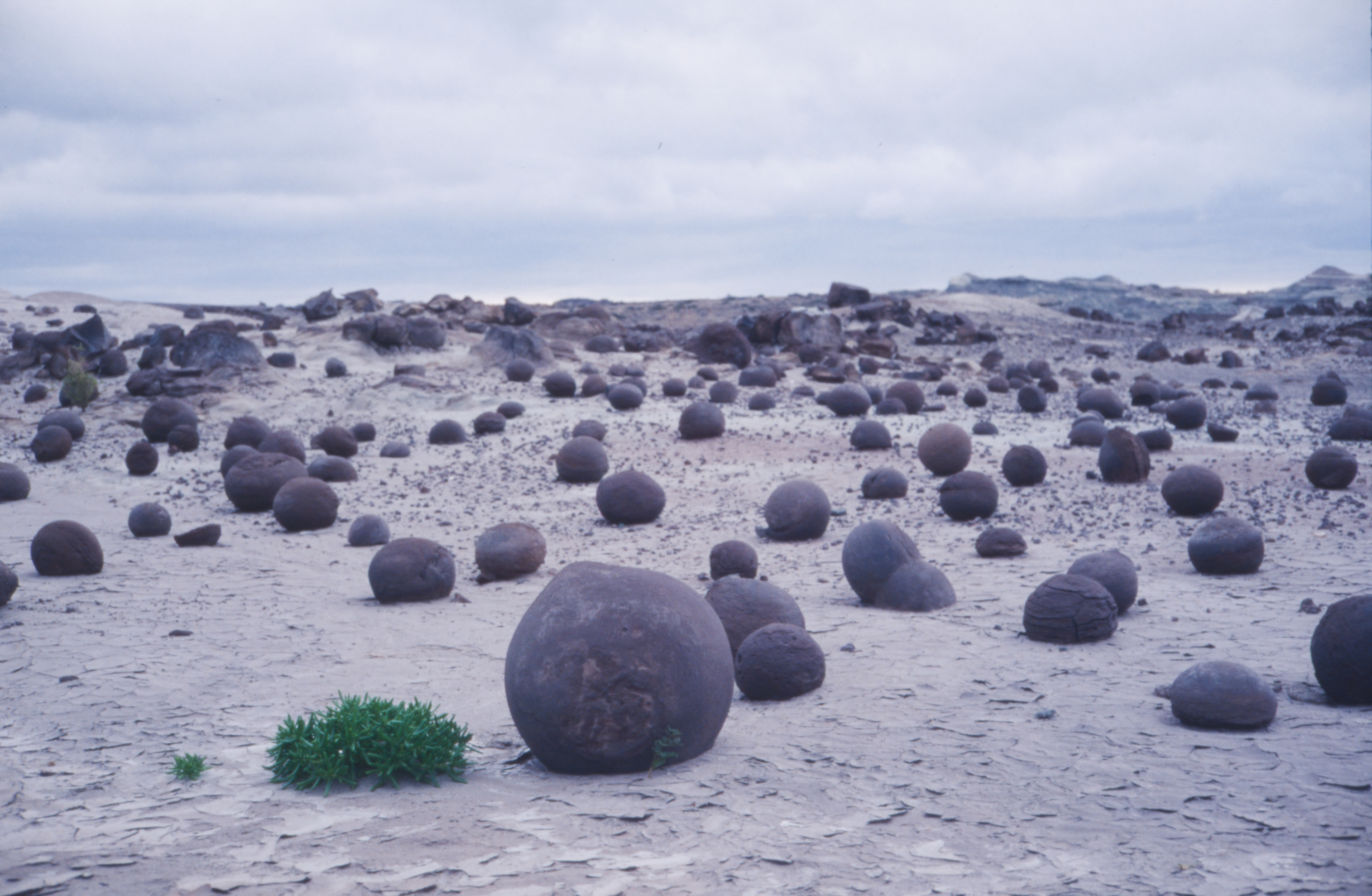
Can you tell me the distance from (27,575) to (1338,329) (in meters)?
36.6

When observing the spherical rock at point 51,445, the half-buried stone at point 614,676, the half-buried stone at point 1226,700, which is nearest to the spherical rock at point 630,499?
the half-buried stone at point 614,676

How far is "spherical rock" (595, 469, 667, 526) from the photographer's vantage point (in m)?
11.2

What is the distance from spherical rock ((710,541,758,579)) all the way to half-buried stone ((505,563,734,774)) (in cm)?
355

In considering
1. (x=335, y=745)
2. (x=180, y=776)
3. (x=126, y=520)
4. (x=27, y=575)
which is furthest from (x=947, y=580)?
(x=126, y=520)

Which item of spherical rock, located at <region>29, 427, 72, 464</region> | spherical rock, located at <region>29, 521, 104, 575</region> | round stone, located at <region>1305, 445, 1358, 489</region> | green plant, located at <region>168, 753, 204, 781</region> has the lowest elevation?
green plant, located at <region>168, 753, 204, 781</region>

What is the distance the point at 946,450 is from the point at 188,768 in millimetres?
9978

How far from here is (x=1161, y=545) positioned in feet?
31.1

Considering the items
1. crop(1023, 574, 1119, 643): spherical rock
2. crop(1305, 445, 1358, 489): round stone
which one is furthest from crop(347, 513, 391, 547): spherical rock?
crop(1305, 445, 1358, 489): round stone

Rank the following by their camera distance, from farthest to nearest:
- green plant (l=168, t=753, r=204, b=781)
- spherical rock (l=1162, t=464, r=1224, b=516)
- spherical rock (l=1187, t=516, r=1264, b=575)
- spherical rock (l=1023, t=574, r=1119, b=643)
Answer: spherical rock (l=1162, t=464, r=1224, b=516)
spherical rock (l=1187, t=516, r=1264, b=575)
spherical rock (l=1023, t=574, r=1119, b=643)
green plant (l=168, t=753, r=204, b=781)

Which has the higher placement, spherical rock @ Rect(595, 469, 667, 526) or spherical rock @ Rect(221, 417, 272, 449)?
spherical rock @ Rect(221, 417, 272, 449)

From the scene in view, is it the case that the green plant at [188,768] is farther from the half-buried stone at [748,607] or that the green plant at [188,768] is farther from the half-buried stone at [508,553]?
the half-buried stone at [508,553]

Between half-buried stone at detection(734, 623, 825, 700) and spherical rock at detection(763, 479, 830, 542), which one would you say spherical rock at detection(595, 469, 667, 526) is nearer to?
spherical rock at detection(763, 479, 830, 542)

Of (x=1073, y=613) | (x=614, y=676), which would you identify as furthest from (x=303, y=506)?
(x=1073, y=613)

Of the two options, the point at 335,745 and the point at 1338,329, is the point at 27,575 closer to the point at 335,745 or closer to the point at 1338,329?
the point at 335,745
